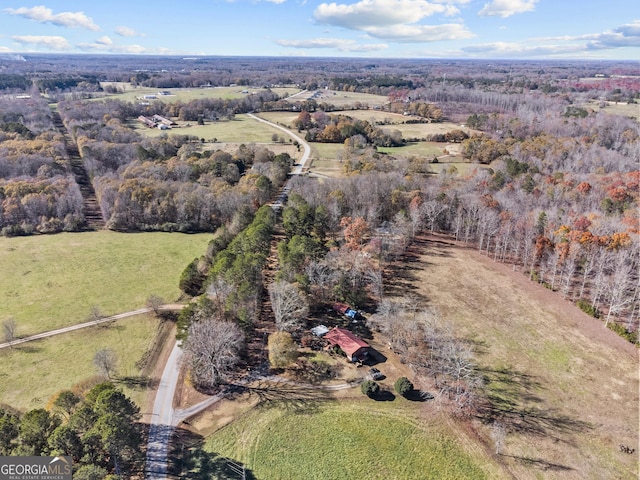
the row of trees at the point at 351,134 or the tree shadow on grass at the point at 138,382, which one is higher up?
the row of trees at the point at 351,134

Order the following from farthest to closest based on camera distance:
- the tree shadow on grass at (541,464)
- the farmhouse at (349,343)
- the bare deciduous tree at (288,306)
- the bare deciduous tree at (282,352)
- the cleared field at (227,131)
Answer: the cleared field at (227,131) → the bare deciduous tree at (288,306) → the farmhouse at (349,343) → the bare deciduous tree at (282,352) → the tree shadow on grass at (541,464)

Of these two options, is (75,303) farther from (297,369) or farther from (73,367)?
(297,369)

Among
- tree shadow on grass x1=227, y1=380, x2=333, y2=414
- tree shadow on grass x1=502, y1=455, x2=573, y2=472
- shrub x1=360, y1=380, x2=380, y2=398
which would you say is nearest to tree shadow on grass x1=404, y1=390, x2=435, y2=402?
shrub x1=360, y1=380, x2=380, y2=398

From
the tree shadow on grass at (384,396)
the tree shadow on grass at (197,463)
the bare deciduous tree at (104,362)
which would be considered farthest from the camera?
the bare deciduous tree at (104,362)

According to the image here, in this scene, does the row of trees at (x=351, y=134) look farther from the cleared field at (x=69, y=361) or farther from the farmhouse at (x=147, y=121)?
the cleared field at (x=69, y=361)

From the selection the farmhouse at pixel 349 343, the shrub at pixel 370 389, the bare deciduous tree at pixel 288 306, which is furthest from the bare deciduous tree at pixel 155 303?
the shrub at pixel 370 389
